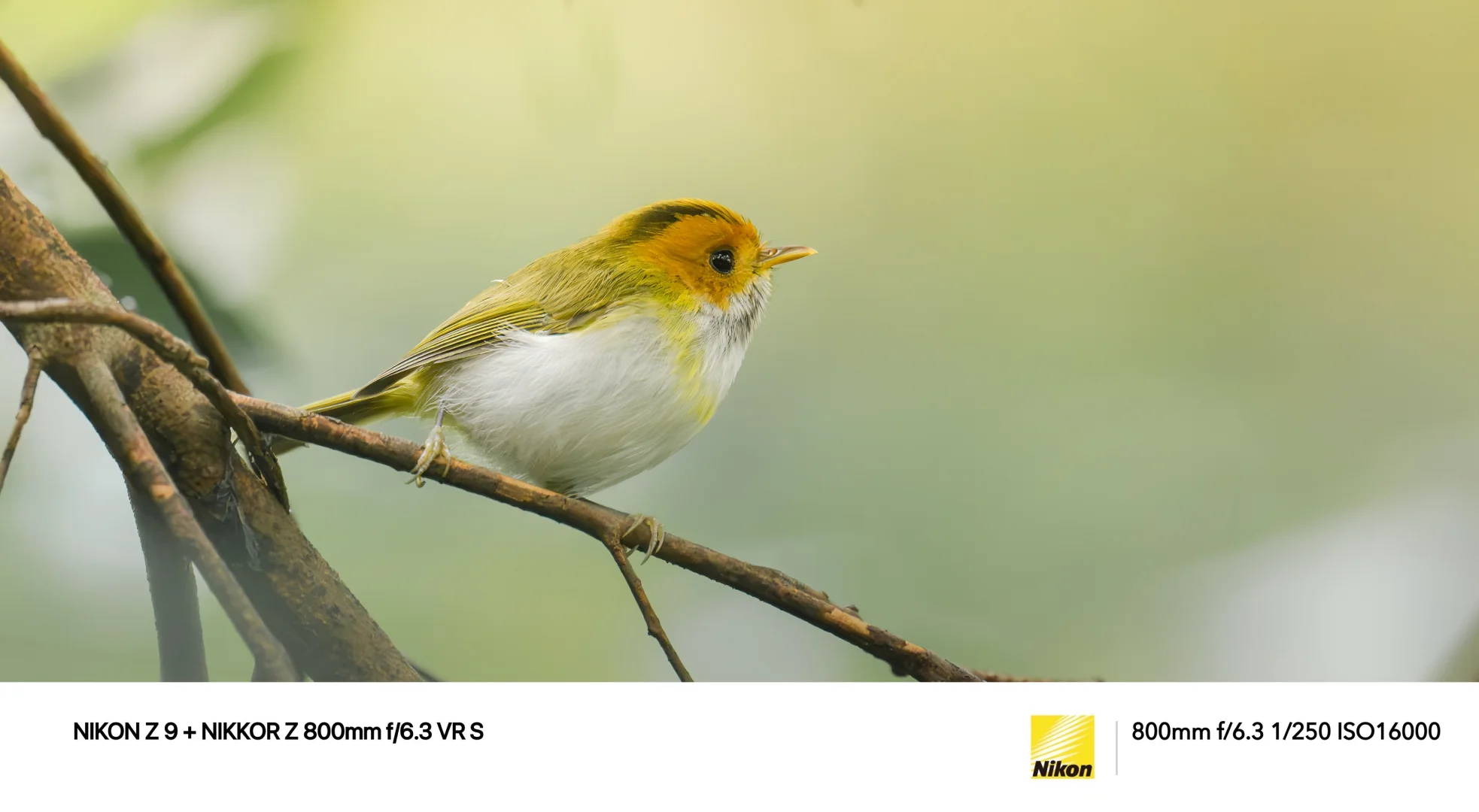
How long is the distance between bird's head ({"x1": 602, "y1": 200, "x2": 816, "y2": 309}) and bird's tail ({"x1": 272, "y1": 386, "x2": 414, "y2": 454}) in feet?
1.19

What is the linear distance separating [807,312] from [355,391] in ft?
2.45

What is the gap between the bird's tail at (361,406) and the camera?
1185 mm

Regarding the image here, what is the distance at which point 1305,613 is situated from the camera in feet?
4.82

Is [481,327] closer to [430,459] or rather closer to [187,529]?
[430,459]

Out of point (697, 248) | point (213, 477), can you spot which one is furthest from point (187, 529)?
point (697, 248)

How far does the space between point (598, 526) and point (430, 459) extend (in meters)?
0.18

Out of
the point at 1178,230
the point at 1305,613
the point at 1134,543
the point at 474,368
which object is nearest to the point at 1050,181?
the point at 1178,230

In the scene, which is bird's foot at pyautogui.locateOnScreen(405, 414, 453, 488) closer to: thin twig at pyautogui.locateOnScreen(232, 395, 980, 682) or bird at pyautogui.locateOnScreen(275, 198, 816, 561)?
thin twig at pyautogui.locateOnScreen(232, 395, 980, 682)

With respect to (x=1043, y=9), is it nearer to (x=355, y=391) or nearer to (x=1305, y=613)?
(x=1305, y=613)

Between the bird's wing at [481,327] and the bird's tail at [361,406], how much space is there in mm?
37

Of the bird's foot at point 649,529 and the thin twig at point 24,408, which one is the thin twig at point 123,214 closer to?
the thin twig at point 24,408

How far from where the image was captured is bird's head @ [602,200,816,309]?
1.34 metres

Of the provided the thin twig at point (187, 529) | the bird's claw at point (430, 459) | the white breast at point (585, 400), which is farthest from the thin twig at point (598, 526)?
the white breast at point (585, 400)
